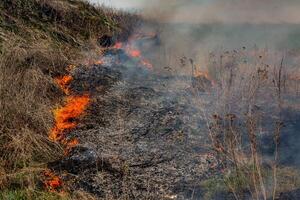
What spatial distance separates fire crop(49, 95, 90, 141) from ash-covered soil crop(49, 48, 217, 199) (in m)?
0.16

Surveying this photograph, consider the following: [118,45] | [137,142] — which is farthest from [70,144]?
[118,45]

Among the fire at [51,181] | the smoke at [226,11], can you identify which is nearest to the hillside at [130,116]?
the fire at [51,181]

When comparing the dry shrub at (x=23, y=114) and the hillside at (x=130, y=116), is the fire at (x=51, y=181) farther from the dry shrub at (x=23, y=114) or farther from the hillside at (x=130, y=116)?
the dry shrub at (x=23, y=114)

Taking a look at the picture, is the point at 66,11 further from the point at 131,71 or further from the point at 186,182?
the point at 186,182

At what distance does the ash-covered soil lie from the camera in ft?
19.2

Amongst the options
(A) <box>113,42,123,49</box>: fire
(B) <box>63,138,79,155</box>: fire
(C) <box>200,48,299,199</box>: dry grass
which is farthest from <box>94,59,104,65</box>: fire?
(B) <box>63,138,79,155</box>: fire

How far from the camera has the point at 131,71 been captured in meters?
9.73

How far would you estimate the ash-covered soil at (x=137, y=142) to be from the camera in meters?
5.86

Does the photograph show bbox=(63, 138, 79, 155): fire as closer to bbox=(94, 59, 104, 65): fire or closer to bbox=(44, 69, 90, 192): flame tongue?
bbox=(44, 69, 90, 192): flame tongue

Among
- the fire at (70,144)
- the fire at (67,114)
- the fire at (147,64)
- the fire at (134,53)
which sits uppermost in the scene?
the fire at (134,53)

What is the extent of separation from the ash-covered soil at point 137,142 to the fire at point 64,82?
111mm

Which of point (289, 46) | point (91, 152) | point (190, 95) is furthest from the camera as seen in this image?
point (289, 46)

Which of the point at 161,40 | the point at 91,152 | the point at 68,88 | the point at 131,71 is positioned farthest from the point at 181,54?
the point at 91,152

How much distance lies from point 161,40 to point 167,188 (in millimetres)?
6996
